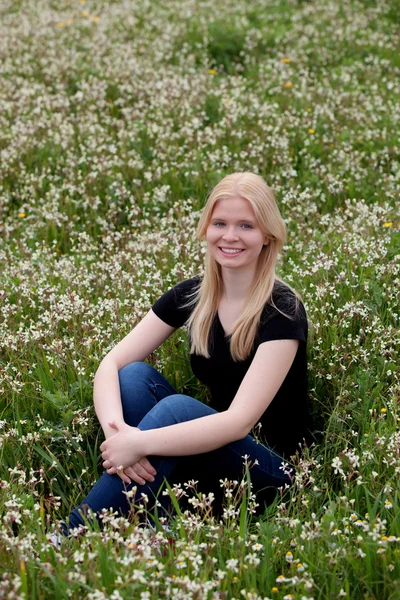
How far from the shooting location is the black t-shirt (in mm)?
4271

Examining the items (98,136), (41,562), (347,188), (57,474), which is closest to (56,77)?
(98,136)

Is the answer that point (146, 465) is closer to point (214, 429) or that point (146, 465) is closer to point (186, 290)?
point (214, 429)

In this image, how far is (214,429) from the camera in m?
3.99

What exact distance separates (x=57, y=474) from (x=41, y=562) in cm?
123

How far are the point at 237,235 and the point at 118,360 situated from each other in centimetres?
109

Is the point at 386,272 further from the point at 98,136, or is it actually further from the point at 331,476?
the point at 98,136

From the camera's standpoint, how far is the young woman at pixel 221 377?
3.99 metres

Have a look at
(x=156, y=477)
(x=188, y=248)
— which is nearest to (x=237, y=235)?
(x=156, y=477)

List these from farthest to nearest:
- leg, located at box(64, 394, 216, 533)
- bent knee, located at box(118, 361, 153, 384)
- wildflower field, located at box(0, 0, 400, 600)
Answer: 1. bent knee, located at box(118, 361, 153, 384)
2. leg, located at box(64, 394, 216, 533)
3. wildflower field, located at box(0, 0, 400, 600)

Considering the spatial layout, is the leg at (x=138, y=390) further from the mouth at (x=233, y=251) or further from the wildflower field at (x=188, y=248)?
the mouth at (x=233, y=251)

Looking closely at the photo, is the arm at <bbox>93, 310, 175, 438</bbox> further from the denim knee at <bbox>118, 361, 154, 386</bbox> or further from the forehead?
the forehead

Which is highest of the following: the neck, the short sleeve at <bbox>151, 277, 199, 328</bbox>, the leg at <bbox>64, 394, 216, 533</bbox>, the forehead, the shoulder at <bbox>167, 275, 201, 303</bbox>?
the forehead

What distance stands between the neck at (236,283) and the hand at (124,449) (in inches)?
40.7

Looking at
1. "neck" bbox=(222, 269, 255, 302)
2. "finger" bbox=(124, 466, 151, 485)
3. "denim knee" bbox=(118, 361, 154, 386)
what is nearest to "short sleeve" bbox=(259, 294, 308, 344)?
"neck" bbox=(222, 269, 255, 302)
